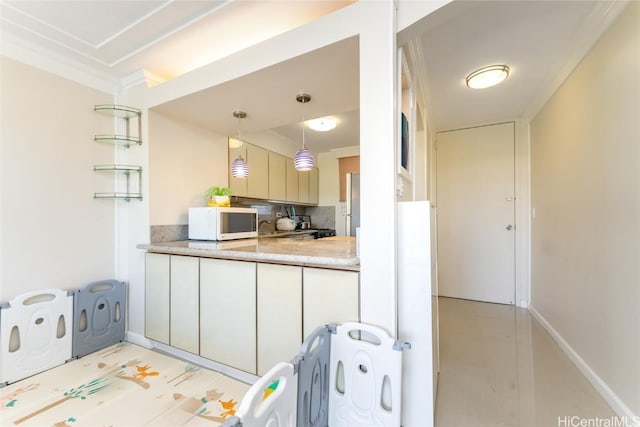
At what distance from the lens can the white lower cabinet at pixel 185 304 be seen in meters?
1.91

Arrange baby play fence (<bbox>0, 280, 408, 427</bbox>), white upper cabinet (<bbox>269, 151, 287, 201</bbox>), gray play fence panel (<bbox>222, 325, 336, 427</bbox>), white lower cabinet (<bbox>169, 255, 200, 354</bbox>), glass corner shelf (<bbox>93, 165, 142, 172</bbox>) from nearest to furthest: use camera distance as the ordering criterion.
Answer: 1. baby play fence (<bbox>0, 280, 408, 427</bbox>)
2. gray play fence panel (<bbox>222, 325, 336, 427</bbox>)
3. white lower cabinet (<bbox>169, 255, 200, 354</bbox>)
4. glass corner shelf (<bbox>93, 165, 142, 172</bbox>)
5. white upper cabinet (<bbox>269, 151, 287, 201</bbox>)

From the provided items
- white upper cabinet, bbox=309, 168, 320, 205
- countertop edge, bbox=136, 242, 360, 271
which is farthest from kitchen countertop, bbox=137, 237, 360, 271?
white upper cabinet, bbox=309, 168, 320, 205

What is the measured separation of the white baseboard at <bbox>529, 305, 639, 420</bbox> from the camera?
1.39 m

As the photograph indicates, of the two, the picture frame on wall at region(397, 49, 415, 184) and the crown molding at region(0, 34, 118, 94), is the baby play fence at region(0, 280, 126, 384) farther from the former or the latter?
the picture frame on wall at region(397, 49, 415, 184)

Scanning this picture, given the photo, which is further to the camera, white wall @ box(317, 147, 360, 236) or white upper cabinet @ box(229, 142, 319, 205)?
white wall @ box(317, 147, 360, 236)

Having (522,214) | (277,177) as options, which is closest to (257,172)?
(277,177)

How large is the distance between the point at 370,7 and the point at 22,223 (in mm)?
2612

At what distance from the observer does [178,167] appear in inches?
96.3

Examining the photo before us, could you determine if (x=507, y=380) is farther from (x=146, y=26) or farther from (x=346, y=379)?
(x=146, y=26)

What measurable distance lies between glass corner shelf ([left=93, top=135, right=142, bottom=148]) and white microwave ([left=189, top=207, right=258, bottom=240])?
0.73m

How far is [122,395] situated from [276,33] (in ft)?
8.31

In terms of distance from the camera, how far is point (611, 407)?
147 cm

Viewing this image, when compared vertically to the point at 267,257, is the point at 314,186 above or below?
above

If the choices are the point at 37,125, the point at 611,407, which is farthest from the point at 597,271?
the point at 37,125
